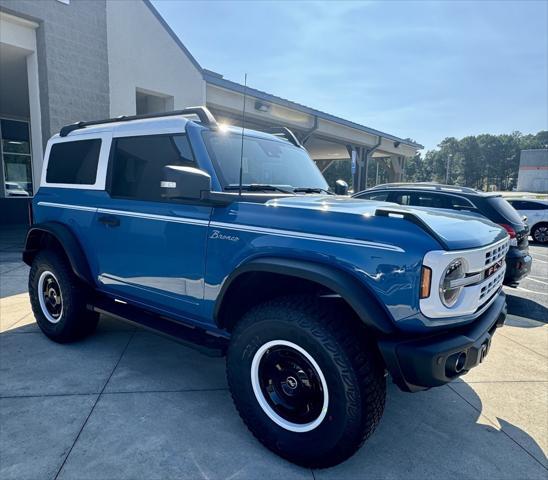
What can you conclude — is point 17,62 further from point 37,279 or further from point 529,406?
point 529,406

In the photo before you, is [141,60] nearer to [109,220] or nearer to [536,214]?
[109,220]

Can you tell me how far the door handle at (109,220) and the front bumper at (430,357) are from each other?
2.38 metres

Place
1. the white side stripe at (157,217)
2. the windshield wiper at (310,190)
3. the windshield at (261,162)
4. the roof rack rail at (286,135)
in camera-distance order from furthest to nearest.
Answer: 1. the roof rack rail at (286,135)
2. the windshield wiper at (310,190)
3. the windshield at (261,162)
4. the white side stripe at (157,217)

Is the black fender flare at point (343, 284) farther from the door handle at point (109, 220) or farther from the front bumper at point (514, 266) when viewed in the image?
the front bumper at point (514, 266)

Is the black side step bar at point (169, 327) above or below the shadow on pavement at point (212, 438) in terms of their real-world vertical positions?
above

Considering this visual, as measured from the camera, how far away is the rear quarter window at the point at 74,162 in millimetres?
3652

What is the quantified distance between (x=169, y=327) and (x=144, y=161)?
1372 millimetres

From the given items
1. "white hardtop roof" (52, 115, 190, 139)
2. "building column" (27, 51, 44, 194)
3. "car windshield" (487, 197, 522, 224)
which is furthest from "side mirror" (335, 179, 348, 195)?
"building column" (27, 51, 44, 194)

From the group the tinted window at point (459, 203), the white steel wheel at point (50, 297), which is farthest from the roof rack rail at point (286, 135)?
the tinted window at point (459, 203)

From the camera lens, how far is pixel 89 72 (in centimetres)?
924

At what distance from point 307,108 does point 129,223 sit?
15.3m

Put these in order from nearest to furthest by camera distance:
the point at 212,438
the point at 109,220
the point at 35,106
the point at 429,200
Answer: the point at 212,438 → the point at 109,220 → the point at 429,200 → the point at 35,106

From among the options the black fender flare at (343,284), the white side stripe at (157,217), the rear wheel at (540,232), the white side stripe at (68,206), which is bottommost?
the rear wheel at (540,232)

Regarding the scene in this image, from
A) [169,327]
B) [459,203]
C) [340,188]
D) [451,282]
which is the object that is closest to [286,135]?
[340,188]
